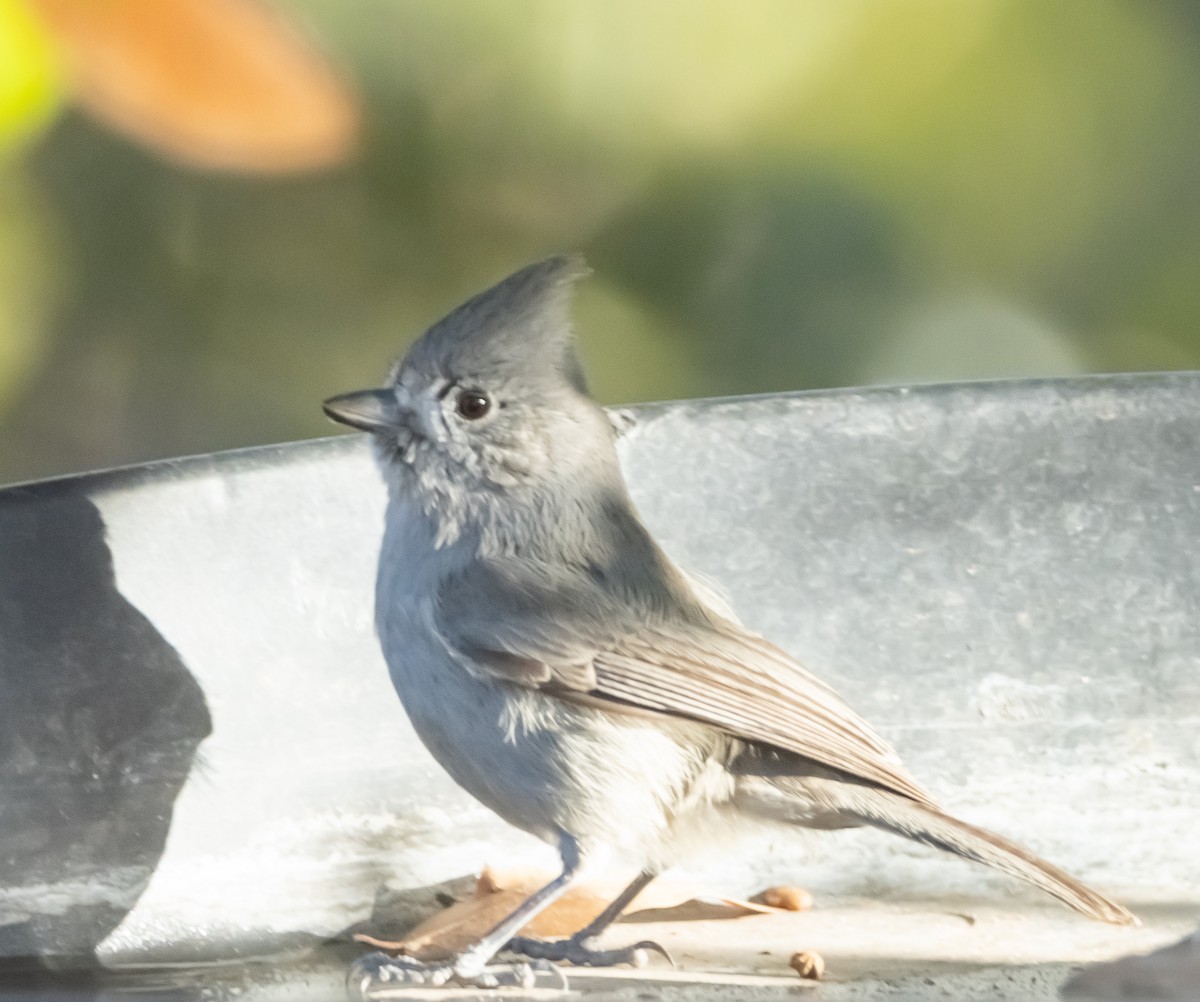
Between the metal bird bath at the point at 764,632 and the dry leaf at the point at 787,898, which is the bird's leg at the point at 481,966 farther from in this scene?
the dry leaf at the point at 787,898

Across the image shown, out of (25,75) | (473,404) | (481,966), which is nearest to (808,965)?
(481,966)

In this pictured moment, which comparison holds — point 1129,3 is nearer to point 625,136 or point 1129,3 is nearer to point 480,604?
point 625,136

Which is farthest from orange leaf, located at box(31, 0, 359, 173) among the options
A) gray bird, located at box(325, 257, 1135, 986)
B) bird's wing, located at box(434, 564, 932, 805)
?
bird's wing, located at box(434, 564, 932, 805)

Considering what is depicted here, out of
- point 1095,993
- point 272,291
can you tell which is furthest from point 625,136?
point 1095,993

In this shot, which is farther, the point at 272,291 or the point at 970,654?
the point at 272,291

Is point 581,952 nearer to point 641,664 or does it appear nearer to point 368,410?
point 641,664

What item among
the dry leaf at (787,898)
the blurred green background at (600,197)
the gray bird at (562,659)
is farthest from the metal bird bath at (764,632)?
the blurred green background at (600,197)
